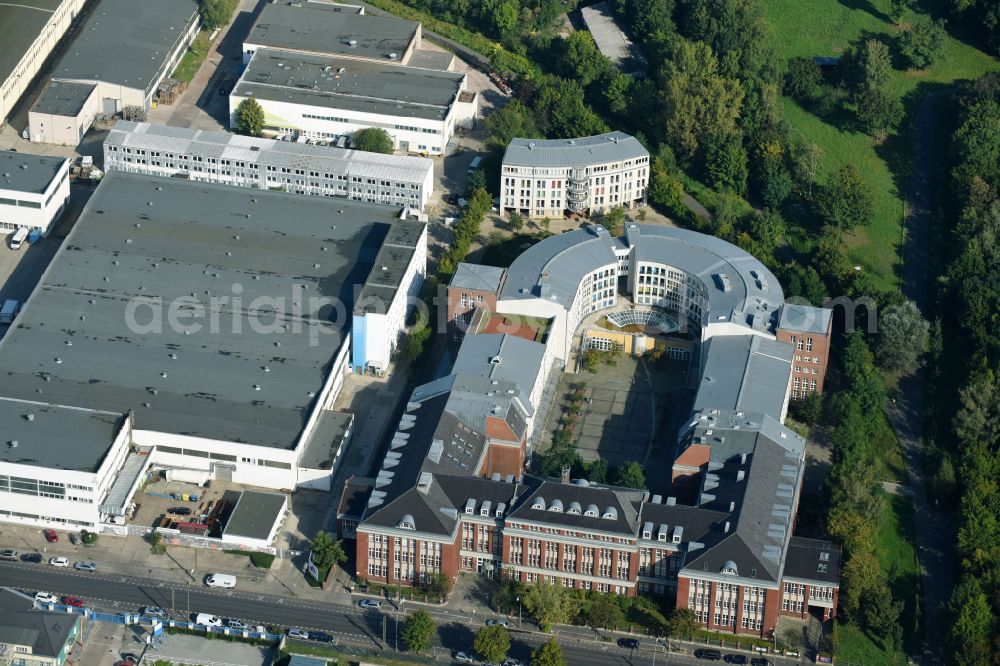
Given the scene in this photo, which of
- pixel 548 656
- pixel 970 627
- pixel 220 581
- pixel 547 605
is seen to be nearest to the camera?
pixel 548 656

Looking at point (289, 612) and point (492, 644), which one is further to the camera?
point (289, 612)

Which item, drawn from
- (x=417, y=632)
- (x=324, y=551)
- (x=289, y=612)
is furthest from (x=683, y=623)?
(x=289, y=612)

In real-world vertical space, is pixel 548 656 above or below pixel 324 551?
above

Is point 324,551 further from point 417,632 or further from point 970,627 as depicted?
point 970,627

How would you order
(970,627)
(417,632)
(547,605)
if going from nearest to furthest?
(417,632)
(970,627)
(547,605)

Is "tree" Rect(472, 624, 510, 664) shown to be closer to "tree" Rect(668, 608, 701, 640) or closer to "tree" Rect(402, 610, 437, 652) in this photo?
"tree" Rect(402, 610, 437, 652)

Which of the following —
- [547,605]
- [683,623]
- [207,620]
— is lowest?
[207,620]

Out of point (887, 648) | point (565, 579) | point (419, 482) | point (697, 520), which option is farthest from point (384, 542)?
point (887, 648)
